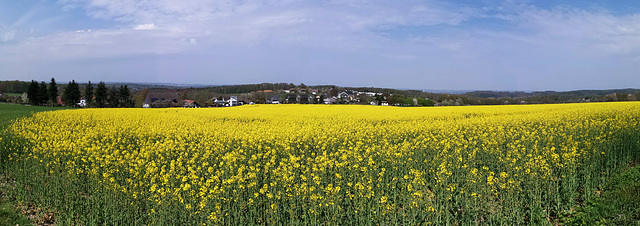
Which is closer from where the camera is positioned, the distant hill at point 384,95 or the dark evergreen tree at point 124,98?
the distant hill at point 384,95

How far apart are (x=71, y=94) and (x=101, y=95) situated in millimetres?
6875

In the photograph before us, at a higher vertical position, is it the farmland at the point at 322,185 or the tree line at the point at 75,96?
the tree line at the point at 75,96

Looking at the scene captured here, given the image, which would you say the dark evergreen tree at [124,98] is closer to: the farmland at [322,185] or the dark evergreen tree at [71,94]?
the dark evergreen tree at [71,94]

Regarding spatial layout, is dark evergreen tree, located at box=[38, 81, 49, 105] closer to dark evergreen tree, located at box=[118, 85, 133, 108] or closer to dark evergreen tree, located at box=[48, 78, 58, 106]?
dark evergreen tree, located at box=[48, 78, 58, 106]

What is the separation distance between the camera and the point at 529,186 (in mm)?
9242

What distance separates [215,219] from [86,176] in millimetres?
6127

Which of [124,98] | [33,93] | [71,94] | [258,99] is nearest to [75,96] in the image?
[71,94]

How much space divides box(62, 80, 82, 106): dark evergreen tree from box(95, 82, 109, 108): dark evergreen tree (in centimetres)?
530

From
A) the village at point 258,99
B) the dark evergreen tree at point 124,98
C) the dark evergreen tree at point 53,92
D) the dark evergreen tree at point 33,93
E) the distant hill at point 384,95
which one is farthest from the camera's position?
the village at point 258,99

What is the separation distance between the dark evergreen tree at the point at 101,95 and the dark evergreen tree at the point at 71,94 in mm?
5297

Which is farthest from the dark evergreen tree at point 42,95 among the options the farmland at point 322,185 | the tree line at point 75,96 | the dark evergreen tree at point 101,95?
the farmland at point 322,185

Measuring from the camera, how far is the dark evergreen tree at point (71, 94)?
75375mm

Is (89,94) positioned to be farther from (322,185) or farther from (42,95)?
(322,185)

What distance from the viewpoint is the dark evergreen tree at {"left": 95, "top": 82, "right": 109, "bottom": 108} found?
74.1m
